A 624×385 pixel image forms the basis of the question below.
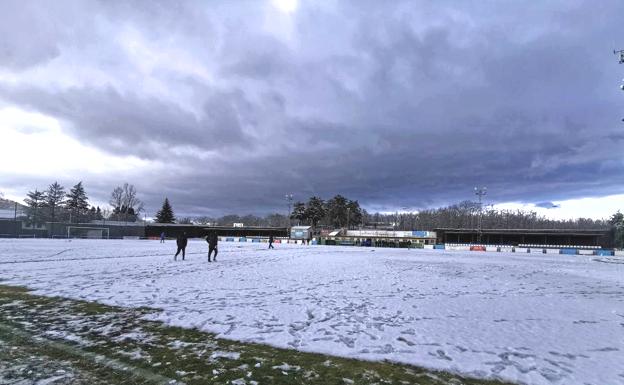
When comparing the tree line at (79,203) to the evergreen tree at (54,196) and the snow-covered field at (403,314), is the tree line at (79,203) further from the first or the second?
the snow-covered field at (403,314)

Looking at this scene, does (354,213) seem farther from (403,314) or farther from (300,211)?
(403,314)

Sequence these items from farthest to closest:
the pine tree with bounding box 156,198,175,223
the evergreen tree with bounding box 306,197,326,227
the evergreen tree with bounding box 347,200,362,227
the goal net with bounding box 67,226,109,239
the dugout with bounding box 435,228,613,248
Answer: the evergreen tree with bounding box 347,200,362,227 < the evergreen tree with bounding box 306,197,326,227 < the pine tree with bounding box 156,198,175,223 < the dugout with bounding box 435,228,613,248 < the goal net with bounding box 67,226,109,239

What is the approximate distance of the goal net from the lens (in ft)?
244

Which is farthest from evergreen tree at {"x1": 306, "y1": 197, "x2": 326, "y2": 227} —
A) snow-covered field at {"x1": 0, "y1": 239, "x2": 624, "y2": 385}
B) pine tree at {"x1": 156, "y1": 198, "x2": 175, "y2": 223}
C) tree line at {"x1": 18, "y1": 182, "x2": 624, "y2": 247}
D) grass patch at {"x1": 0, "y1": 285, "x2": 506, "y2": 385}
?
grass patch at {"x1": 0, "y1": 285, "x2": 506, "y2": 385}

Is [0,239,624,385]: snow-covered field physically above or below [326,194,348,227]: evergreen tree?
below

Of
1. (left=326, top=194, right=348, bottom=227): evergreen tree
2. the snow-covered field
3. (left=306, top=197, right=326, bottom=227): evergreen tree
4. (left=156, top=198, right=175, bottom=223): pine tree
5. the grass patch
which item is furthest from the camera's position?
(left=326, top=194, right=348, bottom=227): evergreen tree

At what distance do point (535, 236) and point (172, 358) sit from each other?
10941 cm

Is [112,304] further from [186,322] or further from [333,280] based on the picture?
[333,280]

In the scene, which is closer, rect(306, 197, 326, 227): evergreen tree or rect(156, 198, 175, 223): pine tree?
rect(156, 198, 175, 223): pine tree

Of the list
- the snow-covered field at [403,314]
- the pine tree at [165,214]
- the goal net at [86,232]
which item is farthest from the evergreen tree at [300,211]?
the snow-covered field at [403,314]

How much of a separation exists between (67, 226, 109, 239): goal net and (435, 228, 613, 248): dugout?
236ft

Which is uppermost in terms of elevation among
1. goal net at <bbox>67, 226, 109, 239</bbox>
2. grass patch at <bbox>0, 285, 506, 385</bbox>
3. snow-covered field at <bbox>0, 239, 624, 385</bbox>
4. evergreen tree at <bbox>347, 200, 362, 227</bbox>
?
evergreen tree at <bbox>347, 200, 362, 227</bbox>

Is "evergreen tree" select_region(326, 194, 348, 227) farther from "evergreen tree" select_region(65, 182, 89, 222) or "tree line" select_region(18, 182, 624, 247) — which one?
"evergreen tree" select_region(65, 182, 89, 222)

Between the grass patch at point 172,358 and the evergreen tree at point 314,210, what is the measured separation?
13427 cm
